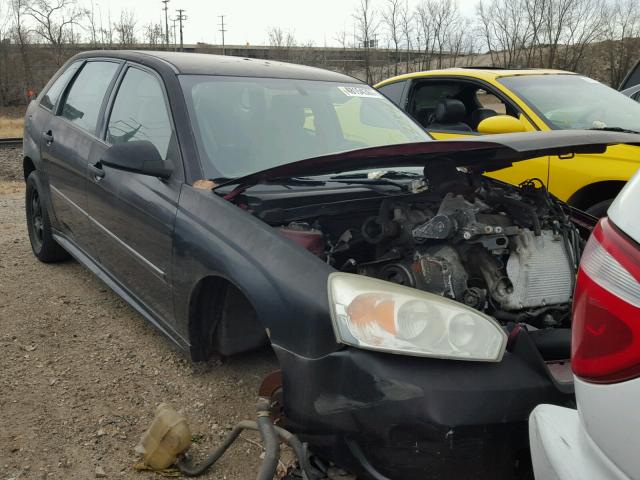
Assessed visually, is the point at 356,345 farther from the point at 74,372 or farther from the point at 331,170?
the point at 74,372

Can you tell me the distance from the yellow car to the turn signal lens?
2.96 metres

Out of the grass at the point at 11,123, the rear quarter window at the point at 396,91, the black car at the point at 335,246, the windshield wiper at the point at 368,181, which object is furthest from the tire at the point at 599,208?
the grass at the point at 11,123

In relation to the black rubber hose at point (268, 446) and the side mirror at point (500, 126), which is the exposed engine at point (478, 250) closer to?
the black rubber hose at point (268, 446)

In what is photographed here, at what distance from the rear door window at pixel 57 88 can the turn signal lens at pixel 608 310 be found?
4.25 metres

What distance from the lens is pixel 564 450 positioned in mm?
1274

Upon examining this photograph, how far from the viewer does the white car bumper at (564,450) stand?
1165 mm

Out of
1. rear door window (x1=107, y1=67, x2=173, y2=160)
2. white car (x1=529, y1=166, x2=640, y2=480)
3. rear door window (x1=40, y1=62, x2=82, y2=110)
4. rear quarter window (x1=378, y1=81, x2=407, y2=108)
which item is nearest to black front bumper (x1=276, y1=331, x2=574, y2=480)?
white car (x1=529, y1=166, x2=640, y2=480)

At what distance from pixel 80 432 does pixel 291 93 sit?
2.11 meters

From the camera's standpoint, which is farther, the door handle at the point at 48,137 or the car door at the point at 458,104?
the car door at the point at 458,104

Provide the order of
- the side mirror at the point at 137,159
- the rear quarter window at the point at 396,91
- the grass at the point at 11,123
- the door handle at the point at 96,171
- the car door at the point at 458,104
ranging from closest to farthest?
1. the side mirror at the point at 137,159
2. the door handle at the point at 96,171
3. the car door at the point at 458,104
4. the rear quarter window at the point at 396,91
5. the grass at the point at 11,123

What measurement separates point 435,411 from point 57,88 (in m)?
4.15

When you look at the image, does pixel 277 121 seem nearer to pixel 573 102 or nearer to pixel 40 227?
pixel 40 227

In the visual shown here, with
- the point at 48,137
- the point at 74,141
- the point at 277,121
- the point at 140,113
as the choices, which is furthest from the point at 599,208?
the point at 48,137

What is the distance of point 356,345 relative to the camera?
5.84 ft
